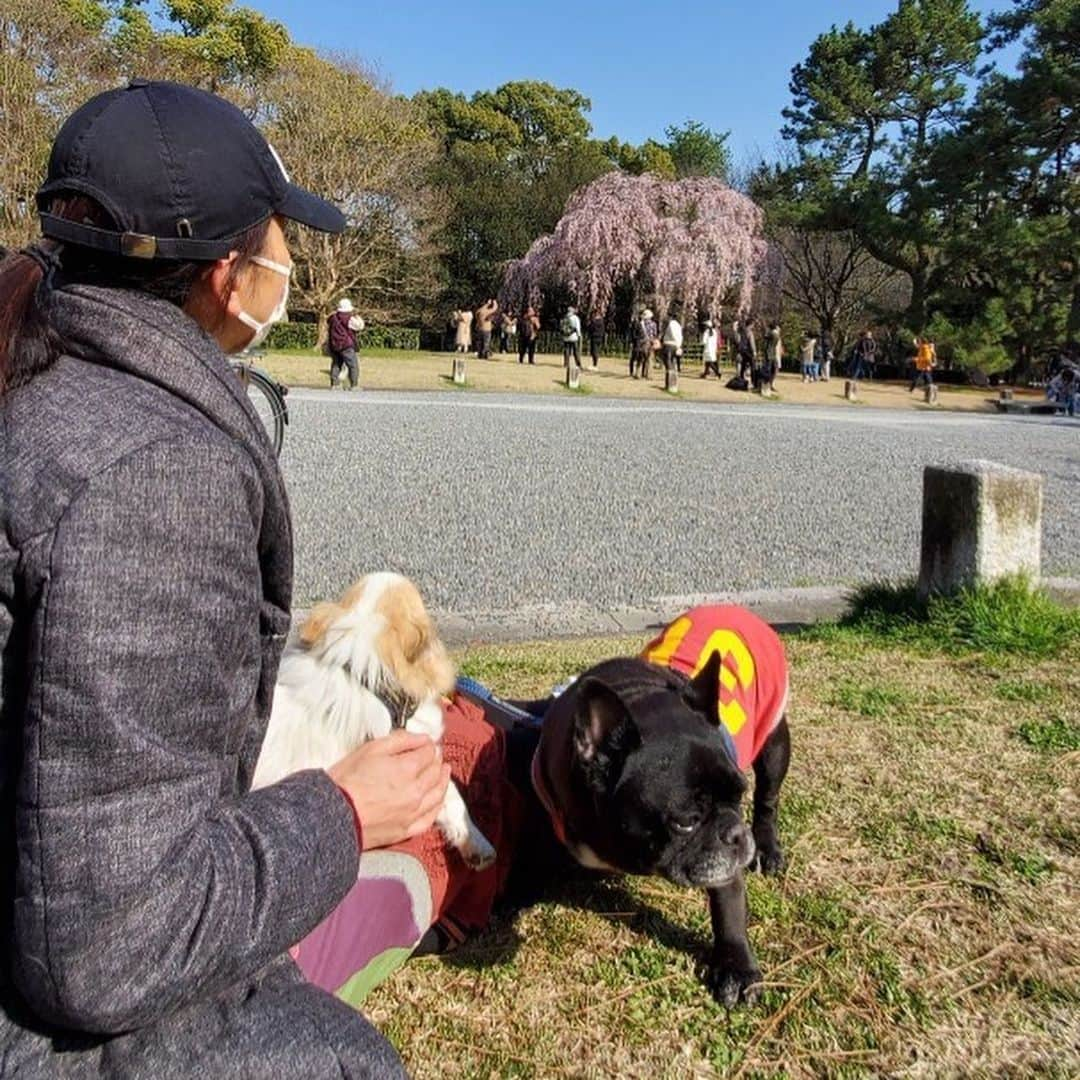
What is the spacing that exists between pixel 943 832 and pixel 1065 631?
213cm

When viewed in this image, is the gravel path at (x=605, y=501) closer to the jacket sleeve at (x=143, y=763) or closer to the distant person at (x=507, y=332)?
the jacket sleeve at (x=143, y=763)

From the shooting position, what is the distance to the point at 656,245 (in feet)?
118

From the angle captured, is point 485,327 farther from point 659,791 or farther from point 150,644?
point 150,644

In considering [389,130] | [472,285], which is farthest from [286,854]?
[472,285]

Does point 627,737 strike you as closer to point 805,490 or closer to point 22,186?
point 805,490

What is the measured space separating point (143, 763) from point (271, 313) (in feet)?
2.38

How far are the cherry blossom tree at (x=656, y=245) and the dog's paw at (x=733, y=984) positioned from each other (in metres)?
35.1

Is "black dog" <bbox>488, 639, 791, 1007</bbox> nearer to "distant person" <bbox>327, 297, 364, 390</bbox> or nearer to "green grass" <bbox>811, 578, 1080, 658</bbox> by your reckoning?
"green grass" <bbox>811, 578, 1080, 658</bbox>

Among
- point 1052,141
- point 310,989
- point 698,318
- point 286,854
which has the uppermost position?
point 1052,141

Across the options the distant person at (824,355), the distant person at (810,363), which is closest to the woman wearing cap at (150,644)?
the distant person at (810,363)

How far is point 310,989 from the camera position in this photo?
1.41 m

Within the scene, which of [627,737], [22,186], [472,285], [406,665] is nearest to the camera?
[627,737]

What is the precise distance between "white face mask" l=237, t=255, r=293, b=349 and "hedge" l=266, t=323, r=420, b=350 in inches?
1107

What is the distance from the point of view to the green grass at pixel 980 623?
4.53 m
